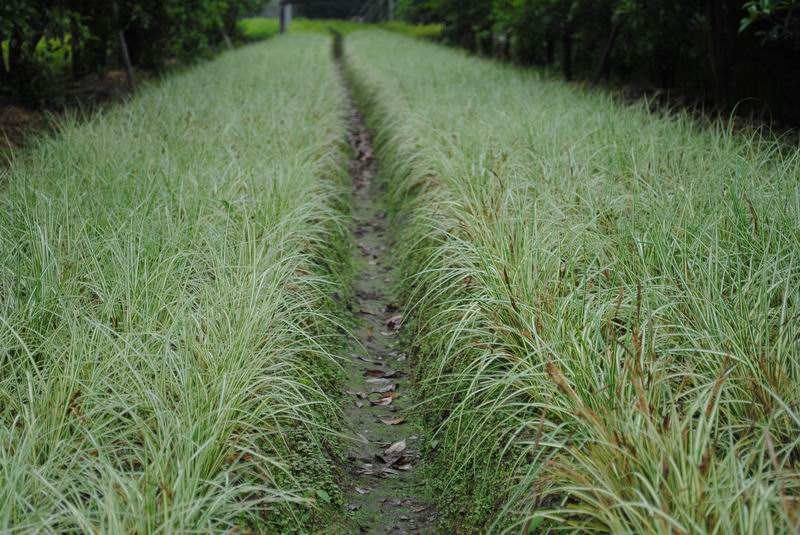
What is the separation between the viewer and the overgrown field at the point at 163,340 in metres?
1.84

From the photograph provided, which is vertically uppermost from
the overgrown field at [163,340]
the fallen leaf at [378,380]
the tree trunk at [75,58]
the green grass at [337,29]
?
the green grass at [337,29]

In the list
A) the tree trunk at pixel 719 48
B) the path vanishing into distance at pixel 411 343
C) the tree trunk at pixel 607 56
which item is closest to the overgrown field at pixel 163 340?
the path vanishing into distance at pixel 411 343

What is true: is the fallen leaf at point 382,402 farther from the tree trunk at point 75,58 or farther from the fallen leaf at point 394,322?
the tree trunk at point 75,58

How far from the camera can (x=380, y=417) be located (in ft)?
10.3

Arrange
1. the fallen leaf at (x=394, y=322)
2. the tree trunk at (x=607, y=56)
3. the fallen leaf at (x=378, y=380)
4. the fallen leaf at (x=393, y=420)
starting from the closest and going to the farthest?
1. the fallen leaf at (x=393, y=420)
2. the fallen leaf at (x=378, y=380)
3. the fallen leaf at (x=394, y=322)
4. the tree trunk at (x=607, y=56)

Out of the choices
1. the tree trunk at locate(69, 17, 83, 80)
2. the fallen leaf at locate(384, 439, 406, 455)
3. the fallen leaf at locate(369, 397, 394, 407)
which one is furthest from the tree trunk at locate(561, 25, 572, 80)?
the fallen leaf at locate(384, 439, 406, 455)

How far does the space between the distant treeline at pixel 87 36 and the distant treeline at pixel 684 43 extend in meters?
5.24

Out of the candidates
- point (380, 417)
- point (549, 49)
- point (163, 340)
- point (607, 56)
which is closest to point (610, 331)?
point (380, 417)

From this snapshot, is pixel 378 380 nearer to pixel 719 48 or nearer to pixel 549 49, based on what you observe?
pixel 719 48

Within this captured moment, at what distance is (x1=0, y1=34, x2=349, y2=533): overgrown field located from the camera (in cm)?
184

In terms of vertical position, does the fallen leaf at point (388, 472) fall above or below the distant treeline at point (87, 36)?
below

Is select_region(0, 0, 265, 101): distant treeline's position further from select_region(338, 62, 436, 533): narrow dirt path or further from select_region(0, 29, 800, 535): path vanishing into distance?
select_region(338, 62, 436, 533): narrow dirt path

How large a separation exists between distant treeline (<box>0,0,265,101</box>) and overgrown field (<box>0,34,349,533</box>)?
3061 mm

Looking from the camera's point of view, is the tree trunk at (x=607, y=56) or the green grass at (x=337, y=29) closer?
the tree trunk at (x=607, y=56)
